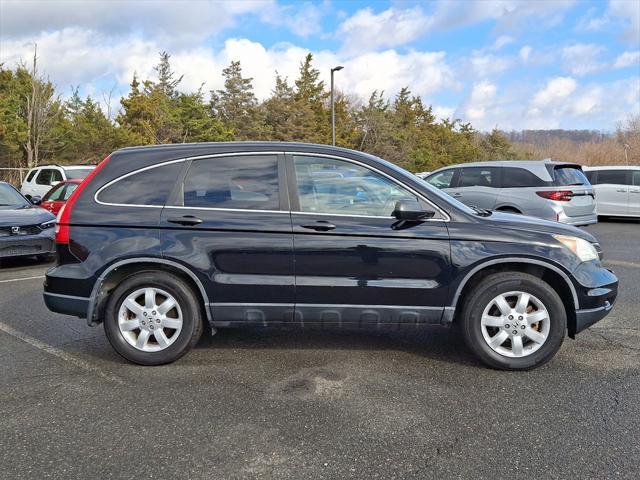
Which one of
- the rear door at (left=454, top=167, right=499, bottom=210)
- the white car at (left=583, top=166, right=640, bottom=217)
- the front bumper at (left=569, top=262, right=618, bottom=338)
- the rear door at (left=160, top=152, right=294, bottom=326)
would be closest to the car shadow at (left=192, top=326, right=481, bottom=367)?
the rear door at (left=160, top=152, right=294, bottom=326)

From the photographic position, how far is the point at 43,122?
29672 millimetres

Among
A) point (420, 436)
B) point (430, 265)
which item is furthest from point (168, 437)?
point (430, 265)

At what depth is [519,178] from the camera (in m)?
9.98

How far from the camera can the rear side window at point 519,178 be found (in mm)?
9805

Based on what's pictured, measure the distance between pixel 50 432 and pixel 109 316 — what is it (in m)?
1.09

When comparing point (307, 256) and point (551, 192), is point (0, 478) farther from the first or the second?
point (551, 192)

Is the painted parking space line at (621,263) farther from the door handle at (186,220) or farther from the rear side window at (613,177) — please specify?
the rear side window at (613,177)

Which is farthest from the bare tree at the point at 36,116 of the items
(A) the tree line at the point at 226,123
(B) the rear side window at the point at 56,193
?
(B) the rear side window at the point at 56,193

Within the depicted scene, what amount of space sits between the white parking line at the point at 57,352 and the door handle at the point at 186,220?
124cm

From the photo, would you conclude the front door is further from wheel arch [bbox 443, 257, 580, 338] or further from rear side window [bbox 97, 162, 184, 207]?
rear side window [bbox 97, 162, 184, 207]

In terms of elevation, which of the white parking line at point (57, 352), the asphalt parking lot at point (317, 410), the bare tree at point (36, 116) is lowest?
the asphalt parking lot at point (317, 410)

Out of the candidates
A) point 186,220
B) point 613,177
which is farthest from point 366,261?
point 613,177

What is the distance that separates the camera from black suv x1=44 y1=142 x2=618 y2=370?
383 cm

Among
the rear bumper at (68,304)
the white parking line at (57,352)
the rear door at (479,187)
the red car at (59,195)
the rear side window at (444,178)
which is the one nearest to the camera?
the white parking line at (57,352)
